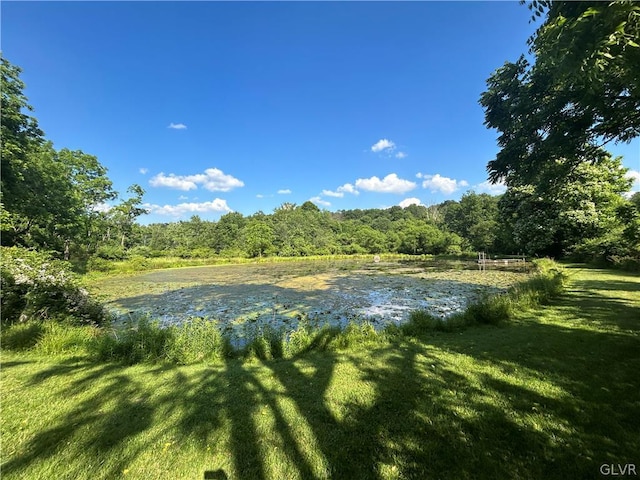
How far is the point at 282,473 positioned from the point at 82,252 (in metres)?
42.2

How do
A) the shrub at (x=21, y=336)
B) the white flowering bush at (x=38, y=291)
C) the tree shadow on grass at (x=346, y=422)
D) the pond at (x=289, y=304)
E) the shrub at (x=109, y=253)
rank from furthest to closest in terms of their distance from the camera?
1. the shrub at (x=109, y=253)
2. the pond at (x=289, y=304)
3. the white flowering bush at (x=38, y=291)
4. the shrub at (x=21, y=336)
5. the tree shadow on grass at (x=346, y=422)

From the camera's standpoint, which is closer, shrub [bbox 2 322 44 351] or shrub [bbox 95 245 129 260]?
shrub [bbox 2 322 44 351]

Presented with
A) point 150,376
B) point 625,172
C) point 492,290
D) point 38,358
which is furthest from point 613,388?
point 625,172

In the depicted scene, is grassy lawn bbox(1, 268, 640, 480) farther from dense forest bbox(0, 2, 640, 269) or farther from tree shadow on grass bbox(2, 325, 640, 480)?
dense forest bbox(0, 2, 640, 269)

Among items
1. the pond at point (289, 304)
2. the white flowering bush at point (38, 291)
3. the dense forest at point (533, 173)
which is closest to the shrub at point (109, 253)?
the dense forest at point (533, 173)

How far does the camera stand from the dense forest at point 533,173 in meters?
3.00

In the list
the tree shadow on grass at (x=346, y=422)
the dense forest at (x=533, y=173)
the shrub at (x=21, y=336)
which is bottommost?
the tree shadow on grass at (x=346, y=422)

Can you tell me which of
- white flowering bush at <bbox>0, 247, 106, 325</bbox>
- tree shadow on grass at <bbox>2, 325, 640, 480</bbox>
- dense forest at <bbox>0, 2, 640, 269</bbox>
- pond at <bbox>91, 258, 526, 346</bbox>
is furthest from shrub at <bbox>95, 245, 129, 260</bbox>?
tree shadow on grass at <bbox>2, 325, 640, 480</bbox>

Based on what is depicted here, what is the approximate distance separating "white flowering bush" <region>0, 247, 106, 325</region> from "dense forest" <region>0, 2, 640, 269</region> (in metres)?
2.09

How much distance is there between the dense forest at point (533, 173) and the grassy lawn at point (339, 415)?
344 centimetres

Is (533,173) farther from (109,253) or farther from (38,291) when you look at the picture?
(109,253)

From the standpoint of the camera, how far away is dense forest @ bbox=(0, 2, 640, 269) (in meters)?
3.00

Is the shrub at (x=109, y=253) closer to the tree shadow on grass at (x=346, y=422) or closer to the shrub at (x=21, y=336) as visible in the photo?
the shrub at (x=21, y=336)

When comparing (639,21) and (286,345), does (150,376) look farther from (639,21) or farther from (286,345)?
(639,21)
